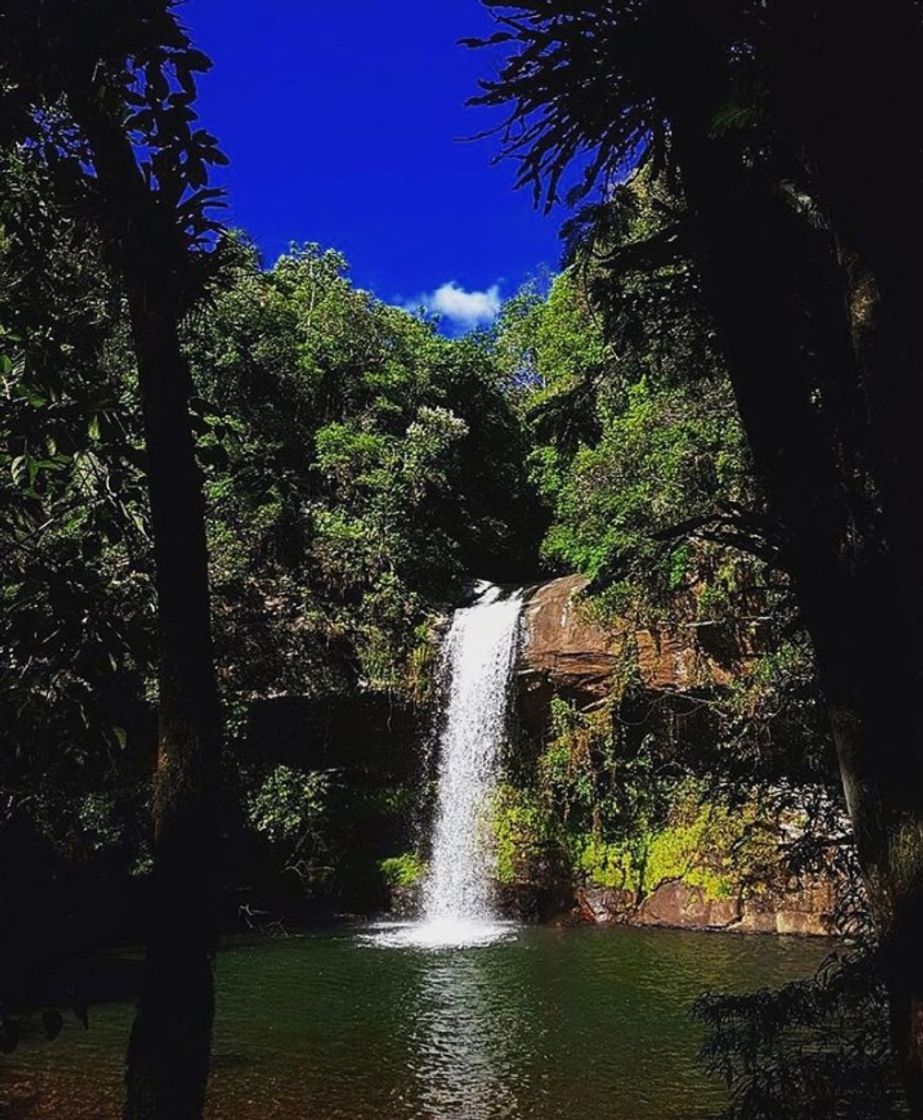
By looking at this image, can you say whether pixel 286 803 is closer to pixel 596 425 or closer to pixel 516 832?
pixel 516 832

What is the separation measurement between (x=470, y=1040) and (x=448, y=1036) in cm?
22

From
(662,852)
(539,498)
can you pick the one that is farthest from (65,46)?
(539,498)

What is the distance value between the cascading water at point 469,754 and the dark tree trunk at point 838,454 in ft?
41.7

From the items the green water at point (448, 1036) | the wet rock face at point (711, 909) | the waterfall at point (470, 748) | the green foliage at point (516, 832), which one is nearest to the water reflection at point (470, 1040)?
the green water at point (448, 1036)

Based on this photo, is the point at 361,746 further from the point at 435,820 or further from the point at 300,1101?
the point at 300,1101

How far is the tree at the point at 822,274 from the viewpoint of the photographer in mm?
2139

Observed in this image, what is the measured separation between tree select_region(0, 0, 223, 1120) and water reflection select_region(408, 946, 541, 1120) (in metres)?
4.92

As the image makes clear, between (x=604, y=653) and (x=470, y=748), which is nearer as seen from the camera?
(x=604, y=653)

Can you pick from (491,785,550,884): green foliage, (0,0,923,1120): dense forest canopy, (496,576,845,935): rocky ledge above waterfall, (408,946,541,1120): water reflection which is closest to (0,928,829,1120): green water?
(408,946,541,1120): water reflection

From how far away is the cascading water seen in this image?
53.2ft

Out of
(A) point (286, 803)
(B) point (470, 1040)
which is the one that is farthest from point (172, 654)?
(A) point (286, 803)

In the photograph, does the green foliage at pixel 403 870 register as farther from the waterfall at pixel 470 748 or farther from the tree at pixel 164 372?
the tree at pixel 164 372

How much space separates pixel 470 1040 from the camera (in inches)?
323

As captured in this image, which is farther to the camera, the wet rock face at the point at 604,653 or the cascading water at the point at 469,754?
the cascading water at the point at 469,754
